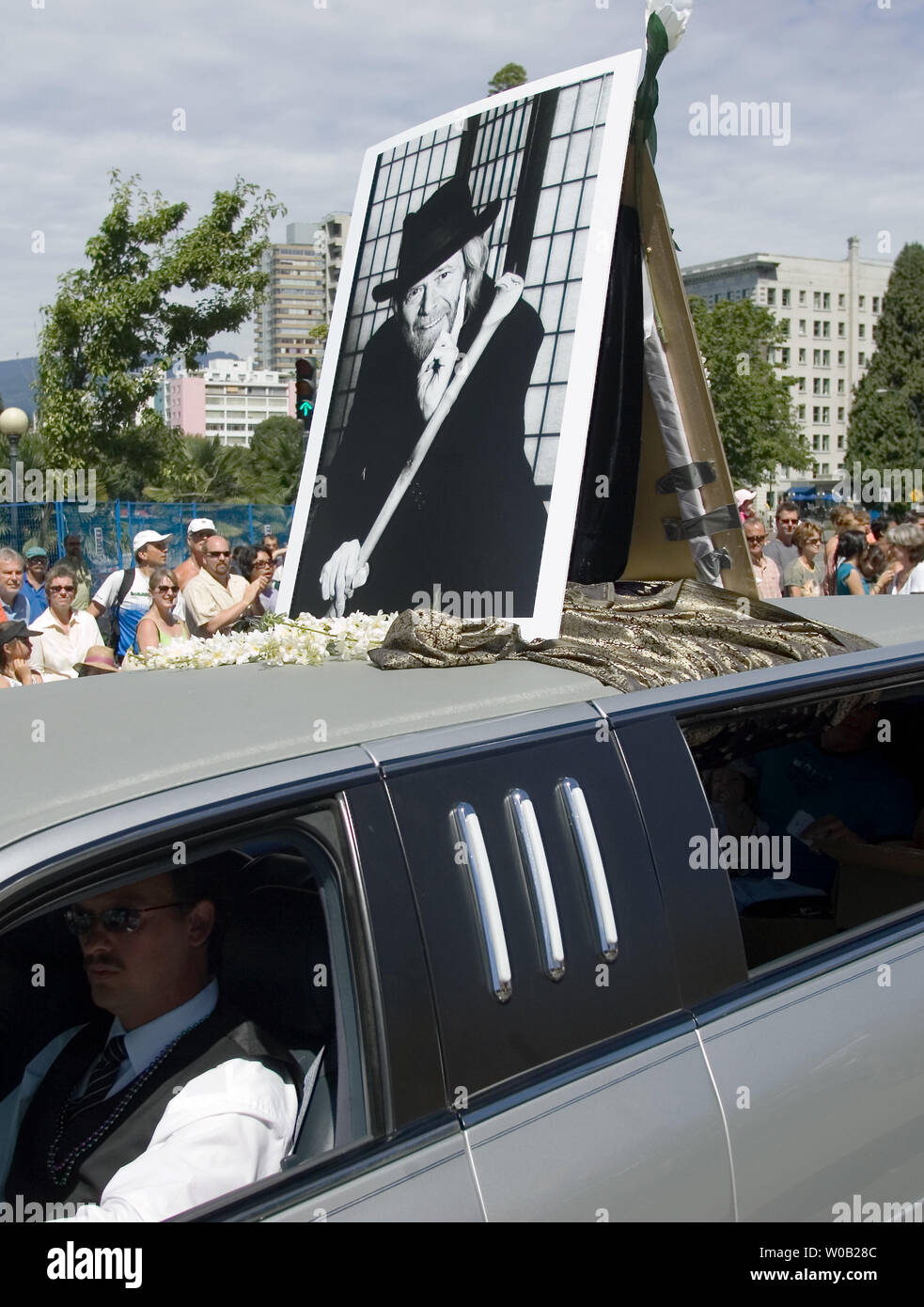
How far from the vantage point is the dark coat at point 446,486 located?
11.9 ft

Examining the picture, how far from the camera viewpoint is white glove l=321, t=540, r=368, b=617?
13.1 ft

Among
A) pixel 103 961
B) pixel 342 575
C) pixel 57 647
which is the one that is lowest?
pixel 103 961

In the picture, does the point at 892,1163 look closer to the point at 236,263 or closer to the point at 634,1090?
the point at 634,1090

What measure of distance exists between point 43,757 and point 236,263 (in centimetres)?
1614

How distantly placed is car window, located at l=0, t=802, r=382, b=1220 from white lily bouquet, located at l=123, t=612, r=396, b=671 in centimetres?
70

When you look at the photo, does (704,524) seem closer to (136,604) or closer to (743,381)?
(136,604)

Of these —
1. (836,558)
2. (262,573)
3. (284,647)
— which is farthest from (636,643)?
(836,558)

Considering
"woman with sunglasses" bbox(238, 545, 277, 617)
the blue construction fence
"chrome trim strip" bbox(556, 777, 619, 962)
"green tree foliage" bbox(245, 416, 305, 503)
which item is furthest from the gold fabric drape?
"green tree foliage" bbox(245, 416, 305, 503)

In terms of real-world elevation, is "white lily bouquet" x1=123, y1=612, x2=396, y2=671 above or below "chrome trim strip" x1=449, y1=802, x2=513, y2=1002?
above

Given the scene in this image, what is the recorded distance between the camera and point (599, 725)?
220 cm

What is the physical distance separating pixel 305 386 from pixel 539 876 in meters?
11.0

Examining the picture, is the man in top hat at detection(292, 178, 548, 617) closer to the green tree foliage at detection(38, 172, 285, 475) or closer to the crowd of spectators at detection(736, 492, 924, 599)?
the crowd of spectators at detection(736, 492, 924, 599)

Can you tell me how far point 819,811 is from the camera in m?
4.00

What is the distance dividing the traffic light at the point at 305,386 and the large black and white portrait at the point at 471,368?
7.61 meters
